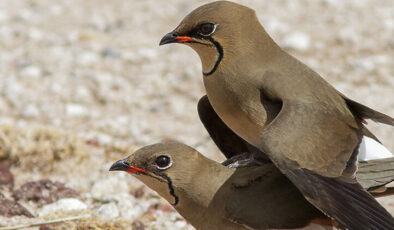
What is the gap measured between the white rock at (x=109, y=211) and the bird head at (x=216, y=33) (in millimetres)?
1446

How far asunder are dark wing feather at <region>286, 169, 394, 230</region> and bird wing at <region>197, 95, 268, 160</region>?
1329 millimetres

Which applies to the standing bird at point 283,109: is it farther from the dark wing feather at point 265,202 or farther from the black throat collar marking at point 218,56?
the dark wing feather at point 265,202

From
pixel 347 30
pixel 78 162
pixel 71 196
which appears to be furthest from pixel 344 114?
pixel 347 30

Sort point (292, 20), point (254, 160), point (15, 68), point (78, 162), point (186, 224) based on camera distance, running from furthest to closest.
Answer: point (292, 20) < point (15, 68) < point (78, 162) < point (186, 224) < point (254, 160)

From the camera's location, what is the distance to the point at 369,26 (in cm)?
1037

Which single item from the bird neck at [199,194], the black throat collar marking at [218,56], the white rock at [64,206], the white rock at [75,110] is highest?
the black throat collar marking at [218,56]

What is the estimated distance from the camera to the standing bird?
13.2 feet

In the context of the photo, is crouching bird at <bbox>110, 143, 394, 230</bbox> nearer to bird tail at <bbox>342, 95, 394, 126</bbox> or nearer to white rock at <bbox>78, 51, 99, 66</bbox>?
bird tail at <bbox>342, 95, 394, 126</bbox>

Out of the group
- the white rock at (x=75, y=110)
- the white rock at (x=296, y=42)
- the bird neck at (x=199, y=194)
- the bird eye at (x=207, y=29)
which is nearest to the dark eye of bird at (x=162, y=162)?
the bird neck at (x=199, y=194)

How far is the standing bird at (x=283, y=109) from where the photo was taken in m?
4.04

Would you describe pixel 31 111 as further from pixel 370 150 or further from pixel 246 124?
pixel 370 150

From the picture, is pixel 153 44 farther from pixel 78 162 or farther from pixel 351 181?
pixel 351 181

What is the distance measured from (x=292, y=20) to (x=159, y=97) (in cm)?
284

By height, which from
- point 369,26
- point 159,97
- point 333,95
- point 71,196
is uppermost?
point 369,26
